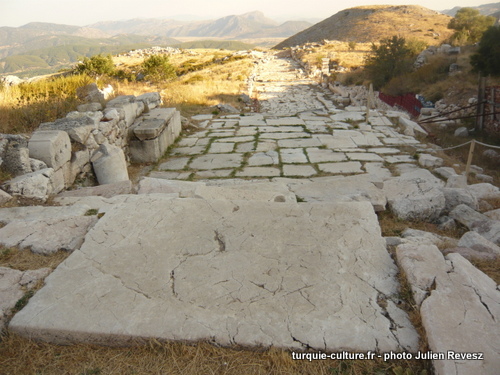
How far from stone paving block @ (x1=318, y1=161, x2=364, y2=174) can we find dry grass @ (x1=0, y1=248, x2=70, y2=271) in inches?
154

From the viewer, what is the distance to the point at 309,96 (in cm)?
1452

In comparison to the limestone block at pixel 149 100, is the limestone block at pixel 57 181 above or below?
below

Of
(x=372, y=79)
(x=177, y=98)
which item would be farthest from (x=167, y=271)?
(x=372, y=79)

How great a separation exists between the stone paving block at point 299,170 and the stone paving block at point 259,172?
0.15m

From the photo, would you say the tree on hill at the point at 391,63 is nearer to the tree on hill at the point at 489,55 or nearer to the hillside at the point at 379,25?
the tree on hill at the point at 489,55

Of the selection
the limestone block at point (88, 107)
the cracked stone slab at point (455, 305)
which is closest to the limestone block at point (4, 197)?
the limestone block at point (88, 107)

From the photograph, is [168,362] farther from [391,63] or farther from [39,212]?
[391,63]

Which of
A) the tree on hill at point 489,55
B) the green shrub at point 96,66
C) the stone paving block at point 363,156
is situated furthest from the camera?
the green shrub at point 96,66

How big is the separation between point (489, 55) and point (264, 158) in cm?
908

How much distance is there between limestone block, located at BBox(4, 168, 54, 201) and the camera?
362cm

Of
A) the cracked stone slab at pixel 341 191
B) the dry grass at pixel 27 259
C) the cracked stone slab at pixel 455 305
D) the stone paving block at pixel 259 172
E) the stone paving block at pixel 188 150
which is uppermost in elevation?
the cracked stone slab at pixel 455 305

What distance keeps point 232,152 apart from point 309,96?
9.14 meters

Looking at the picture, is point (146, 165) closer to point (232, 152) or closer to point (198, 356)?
point (232, 152)

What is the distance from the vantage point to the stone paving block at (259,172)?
17.4 feet
